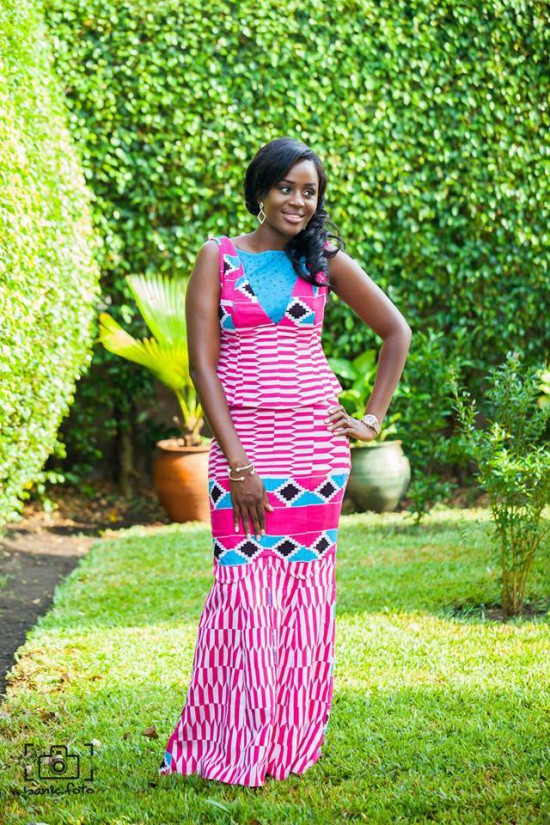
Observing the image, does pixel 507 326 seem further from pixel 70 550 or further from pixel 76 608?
pixel 76 608

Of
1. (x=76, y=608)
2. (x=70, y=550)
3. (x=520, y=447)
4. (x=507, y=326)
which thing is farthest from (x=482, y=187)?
(x=76, y=608)

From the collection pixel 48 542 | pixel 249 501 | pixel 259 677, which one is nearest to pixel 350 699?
pixel 259 677

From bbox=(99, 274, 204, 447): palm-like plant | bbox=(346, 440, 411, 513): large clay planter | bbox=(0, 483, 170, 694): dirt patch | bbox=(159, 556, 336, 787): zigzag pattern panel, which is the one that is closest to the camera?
bbox=(159, 556, 336, 787): zigzag pattern panel

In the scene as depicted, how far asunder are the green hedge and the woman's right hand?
8.39 feet

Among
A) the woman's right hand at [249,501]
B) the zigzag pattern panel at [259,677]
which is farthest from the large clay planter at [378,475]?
the woman's right hand at [249,501]

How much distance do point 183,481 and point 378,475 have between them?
1520 millimetres

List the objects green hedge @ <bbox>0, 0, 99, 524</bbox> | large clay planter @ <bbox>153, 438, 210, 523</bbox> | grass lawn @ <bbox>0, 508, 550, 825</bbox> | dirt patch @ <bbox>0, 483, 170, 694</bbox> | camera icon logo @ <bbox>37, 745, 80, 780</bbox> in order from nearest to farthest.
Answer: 1. grass lawn @ <bbox>0, 508, 550, 825</bbox>
2. camera icon logo @ <bbox>37, 745, 80, 780</bbox>
3. dirt patch @ <bbox>0, 483, 170, 694</bbox>
4. green hedge @ <bbox>0, 0, 99, 524</bbox>
5. large clay planter @ <bbox>153, 438, 210, 523</bbox>

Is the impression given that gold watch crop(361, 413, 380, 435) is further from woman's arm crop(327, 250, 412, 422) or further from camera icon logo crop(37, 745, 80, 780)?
camera icon logo crop(37, 745, 80, 780)

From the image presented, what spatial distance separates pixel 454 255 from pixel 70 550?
158 inches

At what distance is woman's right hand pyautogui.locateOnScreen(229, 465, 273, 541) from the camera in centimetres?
297

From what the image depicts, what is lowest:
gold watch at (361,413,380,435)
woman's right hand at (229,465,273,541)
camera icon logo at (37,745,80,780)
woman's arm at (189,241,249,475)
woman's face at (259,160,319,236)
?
camera icon logo at (37,745,80,780)

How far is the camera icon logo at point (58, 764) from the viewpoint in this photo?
320 cm

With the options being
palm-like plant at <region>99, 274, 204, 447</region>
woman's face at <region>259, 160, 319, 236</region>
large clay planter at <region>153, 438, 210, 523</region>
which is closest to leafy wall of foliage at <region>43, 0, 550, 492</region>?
palm-like plant at <region>99, 274, 204, 447</region>

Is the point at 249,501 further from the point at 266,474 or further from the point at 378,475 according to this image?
Answer: the point at 378,475
